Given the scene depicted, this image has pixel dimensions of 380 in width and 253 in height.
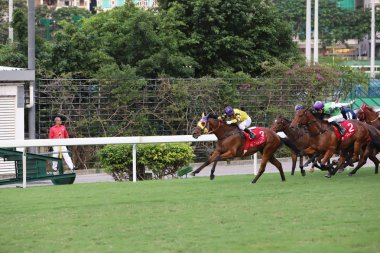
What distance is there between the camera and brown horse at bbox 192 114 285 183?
60.2 feet

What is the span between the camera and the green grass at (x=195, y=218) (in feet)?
32.7

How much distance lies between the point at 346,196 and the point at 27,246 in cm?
591

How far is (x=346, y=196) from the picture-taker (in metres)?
14.6

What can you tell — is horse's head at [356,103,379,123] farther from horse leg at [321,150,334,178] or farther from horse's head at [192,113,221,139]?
horse's head at [192,113,221,139]

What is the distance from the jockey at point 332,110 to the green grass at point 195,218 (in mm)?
2028

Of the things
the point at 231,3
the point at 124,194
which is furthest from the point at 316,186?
the point at 231,3

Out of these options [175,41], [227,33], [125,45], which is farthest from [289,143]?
[227,33]

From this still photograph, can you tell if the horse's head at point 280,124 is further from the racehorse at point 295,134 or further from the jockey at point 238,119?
the jockey at point 238,119

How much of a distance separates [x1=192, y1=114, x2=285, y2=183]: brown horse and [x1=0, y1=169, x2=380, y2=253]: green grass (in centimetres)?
88

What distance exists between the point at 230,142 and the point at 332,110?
107 inches

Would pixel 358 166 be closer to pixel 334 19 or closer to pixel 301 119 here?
pixel 301 119

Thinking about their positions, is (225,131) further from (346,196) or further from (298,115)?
(346,196)

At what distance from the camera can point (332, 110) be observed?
20234mm

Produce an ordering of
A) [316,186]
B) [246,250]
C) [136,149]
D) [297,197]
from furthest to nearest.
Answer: [136,149] < [316,186] < [297,197] < [246,250]
